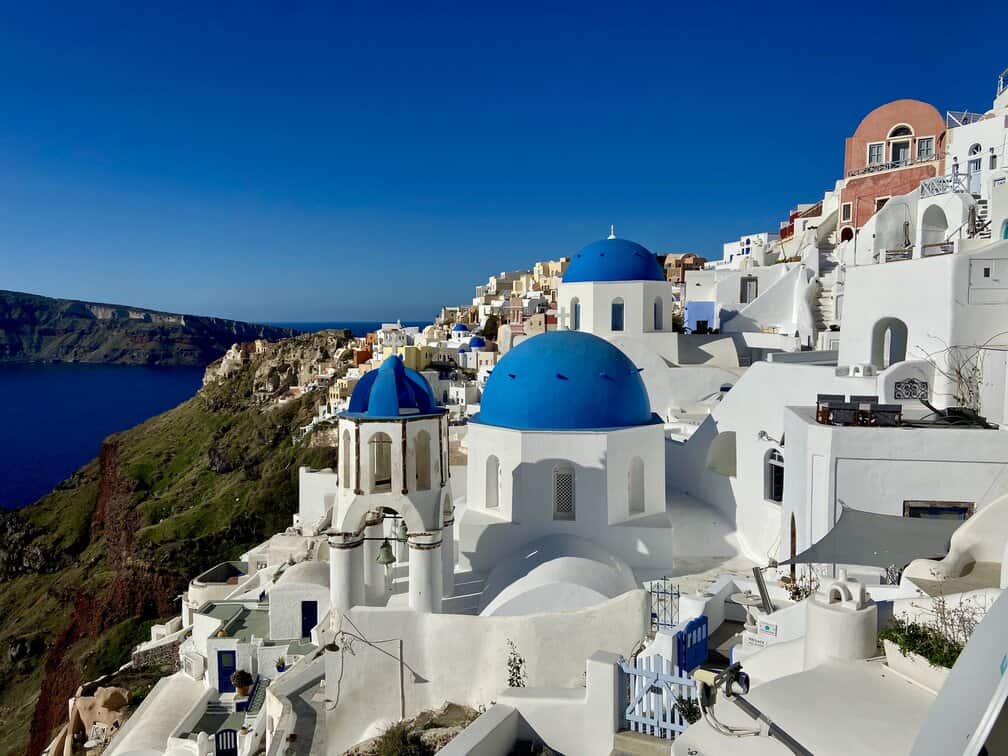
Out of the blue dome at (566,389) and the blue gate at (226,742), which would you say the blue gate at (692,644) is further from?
the blue gate at (226,742)

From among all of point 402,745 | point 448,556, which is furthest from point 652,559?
point 402,745

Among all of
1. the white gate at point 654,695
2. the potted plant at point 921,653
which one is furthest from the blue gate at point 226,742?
the potted plant at point 921,653

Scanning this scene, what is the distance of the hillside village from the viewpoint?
5590mm

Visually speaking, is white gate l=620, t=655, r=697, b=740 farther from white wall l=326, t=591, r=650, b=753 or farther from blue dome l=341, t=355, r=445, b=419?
blue dome l=341, t=355, r=445, b=419

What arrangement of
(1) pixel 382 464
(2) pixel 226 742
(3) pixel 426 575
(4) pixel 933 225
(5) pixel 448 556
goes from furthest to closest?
1. (4) pixel 933 225
2. (2) pixel 226 742
3. (1) pixel 382 464
4. (5) pixel 448 556
5. (3) pixel 426 575

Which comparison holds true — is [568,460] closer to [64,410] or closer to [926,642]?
[926,642]

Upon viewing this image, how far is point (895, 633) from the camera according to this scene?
5.40 meters

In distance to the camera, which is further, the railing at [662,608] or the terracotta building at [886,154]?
the terracotta building at [886,154]

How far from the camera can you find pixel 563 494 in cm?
1323

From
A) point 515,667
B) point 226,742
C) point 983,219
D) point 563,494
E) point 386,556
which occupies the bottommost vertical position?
point 226,742

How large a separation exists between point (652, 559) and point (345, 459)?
18.9 feet

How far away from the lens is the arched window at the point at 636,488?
540 inches

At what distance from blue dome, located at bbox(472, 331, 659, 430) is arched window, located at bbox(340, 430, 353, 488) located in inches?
131

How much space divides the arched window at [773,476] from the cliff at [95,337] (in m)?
189
